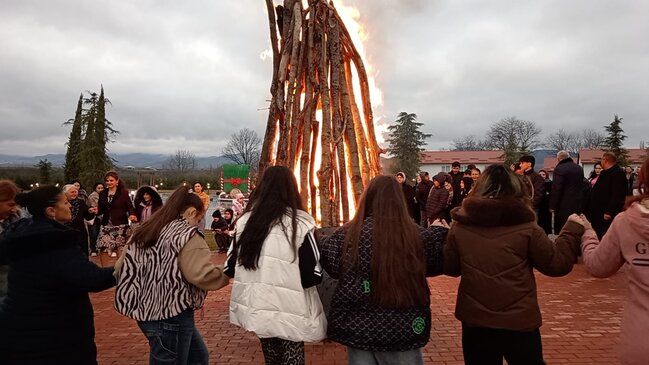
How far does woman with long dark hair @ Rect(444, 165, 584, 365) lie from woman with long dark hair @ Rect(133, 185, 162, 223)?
8.18 feet

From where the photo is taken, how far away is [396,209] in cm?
252

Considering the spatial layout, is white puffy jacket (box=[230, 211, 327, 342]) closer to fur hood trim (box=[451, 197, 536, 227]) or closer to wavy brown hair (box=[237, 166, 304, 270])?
wavy brown hair (box=[237, 166, 304, 270])

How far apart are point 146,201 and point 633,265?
5434 mm

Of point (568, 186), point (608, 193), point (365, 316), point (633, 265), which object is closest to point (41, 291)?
point (365, 316)

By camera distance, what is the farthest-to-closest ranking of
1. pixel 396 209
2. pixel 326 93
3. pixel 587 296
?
1. pixel 587 296
2. pixel 326 93
3. pixel 396 209

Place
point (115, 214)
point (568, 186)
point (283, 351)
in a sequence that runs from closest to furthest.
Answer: point (283, 351)
point (115, 214)
point (568, 186)

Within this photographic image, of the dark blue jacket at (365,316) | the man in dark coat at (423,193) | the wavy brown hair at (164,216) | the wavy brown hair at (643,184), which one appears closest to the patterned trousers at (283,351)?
the dark blue jacket at (365,316)

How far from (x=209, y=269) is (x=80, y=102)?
3180 cm

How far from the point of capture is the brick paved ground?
4426 millimetres

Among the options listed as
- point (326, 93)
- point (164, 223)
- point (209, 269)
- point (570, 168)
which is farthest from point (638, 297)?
point (570, 168)

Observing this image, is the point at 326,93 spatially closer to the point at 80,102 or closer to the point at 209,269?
the point at 209,269

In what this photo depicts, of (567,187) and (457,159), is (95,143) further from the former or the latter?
(457,159)

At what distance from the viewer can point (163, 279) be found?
2898mm

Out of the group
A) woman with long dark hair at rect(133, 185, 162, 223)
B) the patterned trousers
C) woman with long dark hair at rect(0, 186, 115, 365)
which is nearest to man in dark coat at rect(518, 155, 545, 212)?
woman with long dark hair at rect(133, 185, 162, 223)
